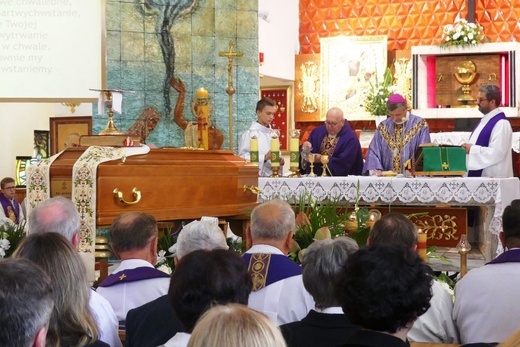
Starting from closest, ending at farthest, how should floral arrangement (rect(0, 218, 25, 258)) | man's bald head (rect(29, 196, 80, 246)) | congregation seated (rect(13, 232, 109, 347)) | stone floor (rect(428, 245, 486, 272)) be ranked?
congregation seated (rect(13, 232, 109, 347)) → man's bald head (rect(29, 196, 80, 246)) → floral arrangement (rect(0, 218, 25, 258)) → stone floor (rect(428, 245, 486, 272))

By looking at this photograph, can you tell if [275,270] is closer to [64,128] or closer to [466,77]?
[64,128]

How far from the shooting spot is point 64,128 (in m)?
15.4

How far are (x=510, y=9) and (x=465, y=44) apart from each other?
124 centimetres

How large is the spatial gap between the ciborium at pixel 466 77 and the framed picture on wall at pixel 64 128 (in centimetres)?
604

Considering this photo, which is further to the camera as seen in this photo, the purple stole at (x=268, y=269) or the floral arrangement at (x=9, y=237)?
the floral arrangement at (x=9, y=237)

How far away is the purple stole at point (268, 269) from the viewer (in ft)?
13.5

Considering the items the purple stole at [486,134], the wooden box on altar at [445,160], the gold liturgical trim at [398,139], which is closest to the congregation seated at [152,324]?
the wooden box on altar at [445,160]

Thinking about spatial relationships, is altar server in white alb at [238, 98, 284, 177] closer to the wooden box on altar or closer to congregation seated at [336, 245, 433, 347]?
the wooden box on altar

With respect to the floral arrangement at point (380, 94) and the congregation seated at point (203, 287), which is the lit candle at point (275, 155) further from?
the floral arrangement at point (380, 94)

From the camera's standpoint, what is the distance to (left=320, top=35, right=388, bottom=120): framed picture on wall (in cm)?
1578

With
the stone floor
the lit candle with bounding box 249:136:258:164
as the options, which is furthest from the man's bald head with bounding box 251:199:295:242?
the lit candle with bounding box 249:136:258:164

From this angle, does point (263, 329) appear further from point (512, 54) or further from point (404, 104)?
point (512, 54)

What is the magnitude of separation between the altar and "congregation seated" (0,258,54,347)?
5.96 metres

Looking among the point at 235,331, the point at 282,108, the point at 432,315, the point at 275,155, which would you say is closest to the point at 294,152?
the point at 275,155
